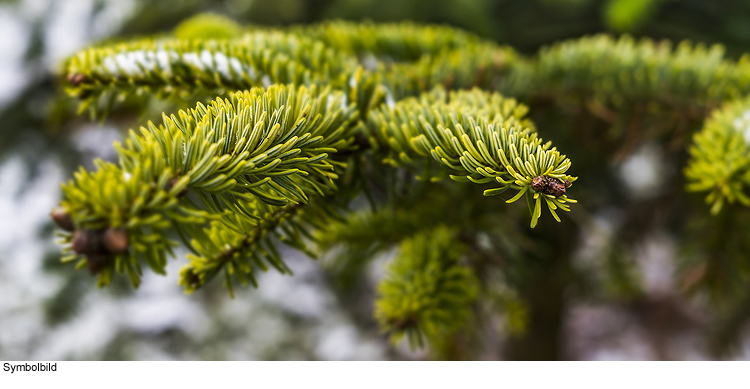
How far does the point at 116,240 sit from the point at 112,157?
70 centimetres

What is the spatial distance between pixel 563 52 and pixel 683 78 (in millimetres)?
130

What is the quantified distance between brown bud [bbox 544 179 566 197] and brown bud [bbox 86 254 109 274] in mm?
205

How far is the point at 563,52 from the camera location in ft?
1.77

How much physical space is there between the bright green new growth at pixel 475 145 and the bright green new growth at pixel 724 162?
0.16 metres

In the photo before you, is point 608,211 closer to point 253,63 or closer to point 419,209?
point 419,209

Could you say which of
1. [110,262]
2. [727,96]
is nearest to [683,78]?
[727,96]

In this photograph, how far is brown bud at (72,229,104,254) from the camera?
19 centimetres

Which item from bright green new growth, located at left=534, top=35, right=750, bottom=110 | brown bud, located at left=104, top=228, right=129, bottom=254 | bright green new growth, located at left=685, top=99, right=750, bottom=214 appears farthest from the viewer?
bright green new growth, located at left=534, top=35, right=750, bottom=110

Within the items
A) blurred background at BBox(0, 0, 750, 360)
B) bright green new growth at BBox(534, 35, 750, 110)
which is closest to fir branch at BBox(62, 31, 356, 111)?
bright green new growth at BBox(534, 35, 750, 110)

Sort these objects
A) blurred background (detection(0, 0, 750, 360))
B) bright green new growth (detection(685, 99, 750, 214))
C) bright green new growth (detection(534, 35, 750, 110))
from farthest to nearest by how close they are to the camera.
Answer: blurred background (detection(0, 0, 750, 360)) → bright green new growth (detection(534, 35, 750, 110)) → bright green new growth (detection(685, 99, 750, 214))

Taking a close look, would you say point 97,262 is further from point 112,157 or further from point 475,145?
point 112,157

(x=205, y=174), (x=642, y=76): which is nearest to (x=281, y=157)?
(x=205, y=174)

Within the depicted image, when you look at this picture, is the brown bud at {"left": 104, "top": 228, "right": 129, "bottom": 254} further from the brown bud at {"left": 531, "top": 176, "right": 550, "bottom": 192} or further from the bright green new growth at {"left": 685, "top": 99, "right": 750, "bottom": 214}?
the bright green new growth at {"left": 685, "top": 99, "right": 750, "bottom": 214}

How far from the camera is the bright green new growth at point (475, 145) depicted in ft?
0.77
